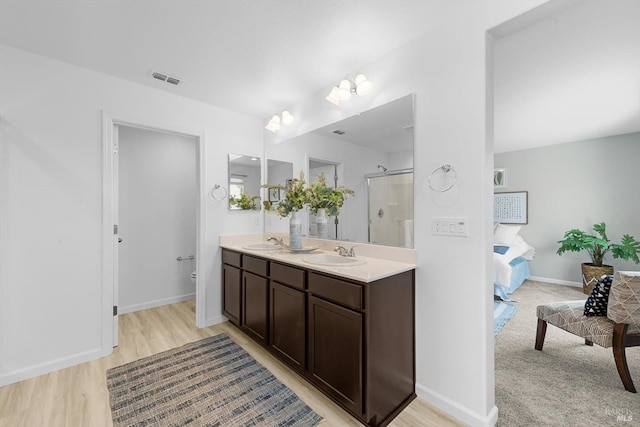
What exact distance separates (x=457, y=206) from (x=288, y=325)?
140 centimetres

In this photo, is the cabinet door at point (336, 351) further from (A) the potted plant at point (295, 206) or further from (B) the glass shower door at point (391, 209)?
(A) the potted plant at point (295, 206)

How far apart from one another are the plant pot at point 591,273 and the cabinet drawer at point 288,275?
14.5ft

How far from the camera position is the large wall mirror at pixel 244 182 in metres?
3.05

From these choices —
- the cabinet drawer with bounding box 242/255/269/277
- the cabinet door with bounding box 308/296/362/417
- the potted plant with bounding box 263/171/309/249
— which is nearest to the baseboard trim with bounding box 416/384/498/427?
the cabinet door with bounding box 308/296/362/417

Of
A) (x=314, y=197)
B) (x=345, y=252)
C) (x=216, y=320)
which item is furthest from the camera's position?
(x=216, y=320)

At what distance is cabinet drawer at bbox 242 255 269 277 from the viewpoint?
7.23ft

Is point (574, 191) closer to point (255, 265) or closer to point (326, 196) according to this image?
point (326, 196)

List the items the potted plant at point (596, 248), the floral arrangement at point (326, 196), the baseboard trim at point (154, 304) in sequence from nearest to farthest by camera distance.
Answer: the floral arrangement at point (326, 196) → the baseboard trim at point (154, 304) → the potted plant at point (596, 248)

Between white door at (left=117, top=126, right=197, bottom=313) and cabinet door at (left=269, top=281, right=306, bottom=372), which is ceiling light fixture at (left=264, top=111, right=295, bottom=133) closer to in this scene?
white door at (left=117, top=126, right=197, bottom=313)

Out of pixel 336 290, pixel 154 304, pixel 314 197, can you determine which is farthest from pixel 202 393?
pixel 154 304

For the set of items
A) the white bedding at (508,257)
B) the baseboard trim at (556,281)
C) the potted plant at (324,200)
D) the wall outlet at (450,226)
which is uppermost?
the potted plant at (324,200)

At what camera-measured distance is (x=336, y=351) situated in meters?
1.58

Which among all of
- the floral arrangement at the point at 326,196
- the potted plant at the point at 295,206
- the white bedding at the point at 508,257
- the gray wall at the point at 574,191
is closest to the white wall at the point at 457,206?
the floral arrangement at the point at 326,196

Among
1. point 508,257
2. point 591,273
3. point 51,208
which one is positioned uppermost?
point 51,208
